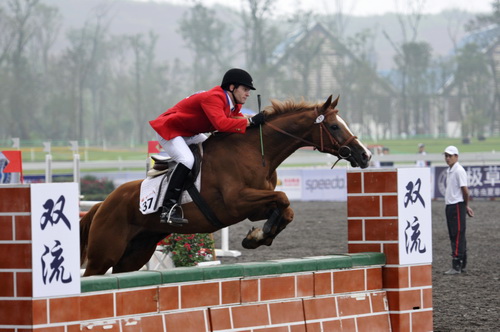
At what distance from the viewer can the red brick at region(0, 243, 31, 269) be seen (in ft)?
10.5

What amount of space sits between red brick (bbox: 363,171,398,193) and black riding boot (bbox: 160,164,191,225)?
140cm

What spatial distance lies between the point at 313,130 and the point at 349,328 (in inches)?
68.1

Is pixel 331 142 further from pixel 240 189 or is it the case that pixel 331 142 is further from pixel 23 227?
pixel 23 227

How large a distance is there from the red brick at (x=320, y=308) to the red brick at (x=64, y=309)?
52.5 inches

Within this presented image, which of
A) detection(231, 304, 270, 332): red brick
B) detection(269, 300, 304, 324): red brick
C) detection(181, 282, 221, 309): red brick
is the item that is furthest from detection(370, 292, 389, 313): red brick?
detection(181, 282, 221, 309): red brick

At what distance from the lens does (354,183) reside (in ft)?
15.0

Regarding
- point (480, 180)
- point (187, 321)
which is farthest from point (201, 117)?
point (480, 180)

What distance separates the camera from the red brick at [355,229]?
458 cm

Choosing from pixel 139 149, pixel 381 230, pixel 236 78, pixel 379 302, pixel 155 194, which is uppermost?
pixel 139 149

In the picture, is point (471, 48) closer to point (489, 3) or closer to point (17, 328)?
point (489, 3)

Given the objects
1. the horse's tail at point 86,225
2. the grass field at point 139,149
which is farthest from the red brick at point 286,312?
the grass field at point 139,149

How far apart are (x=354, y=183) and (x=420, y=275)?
0.65m

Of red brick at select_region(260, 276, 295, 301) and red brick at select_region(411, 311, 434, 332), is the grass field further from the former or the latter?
red brick at select_region(260, 276, 295, 301)

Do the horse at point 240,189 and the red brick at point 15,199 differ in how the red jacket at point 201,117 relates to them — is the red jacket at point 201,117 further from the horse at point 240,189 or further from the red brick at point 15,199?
the red brick at point 15,199
